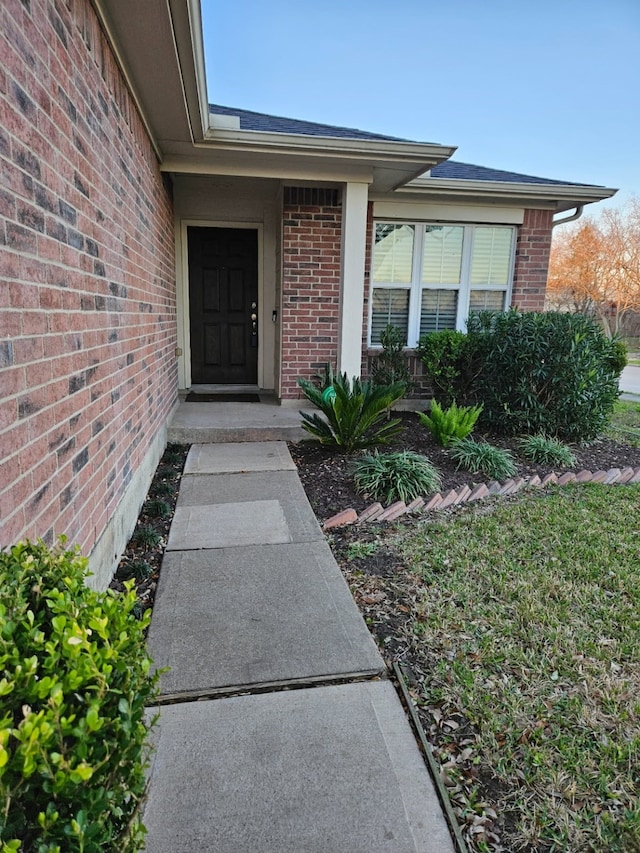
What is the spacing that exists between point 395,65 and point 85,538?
1842 cm

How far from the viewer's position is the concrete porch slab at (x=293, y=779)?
4.68 ft

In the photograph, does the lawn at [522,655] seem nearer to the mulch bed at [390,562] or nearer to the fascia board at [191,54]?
the mulch bed at [390,562]

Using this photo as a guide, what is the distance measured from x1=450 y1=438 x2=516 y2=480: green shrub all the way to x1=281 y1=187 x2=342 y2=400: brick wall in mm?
2388

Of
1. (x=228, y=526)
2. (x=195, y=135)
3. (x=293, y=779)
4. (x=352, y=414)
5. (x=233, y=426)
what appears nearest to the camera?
(x=293, y=779)

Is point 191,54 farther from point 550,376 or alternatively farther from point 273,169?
point 550,376

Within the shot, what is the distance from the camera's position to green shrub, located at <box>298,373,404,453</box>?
4.86m

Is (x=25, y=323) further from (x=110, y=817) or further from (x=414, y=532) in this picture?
(x=414, y=532)

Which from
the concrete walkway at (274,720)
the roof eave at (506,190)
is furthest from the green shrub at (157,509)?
the roof eave at (506,190)

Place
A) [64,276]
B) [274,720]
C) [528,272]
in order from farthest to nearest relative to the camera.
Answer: [528,272] → [64,276] → [274,720]

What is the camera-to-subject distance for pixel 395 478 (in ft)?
13.5

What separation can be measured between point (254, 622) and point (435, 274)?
238 inches

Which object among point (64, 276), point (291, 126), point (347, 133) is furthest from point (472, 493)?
point (291, 126)

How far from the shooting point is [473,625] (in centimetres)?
245

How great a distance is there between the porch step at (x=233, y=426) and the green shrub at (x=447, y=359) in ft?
6.00
